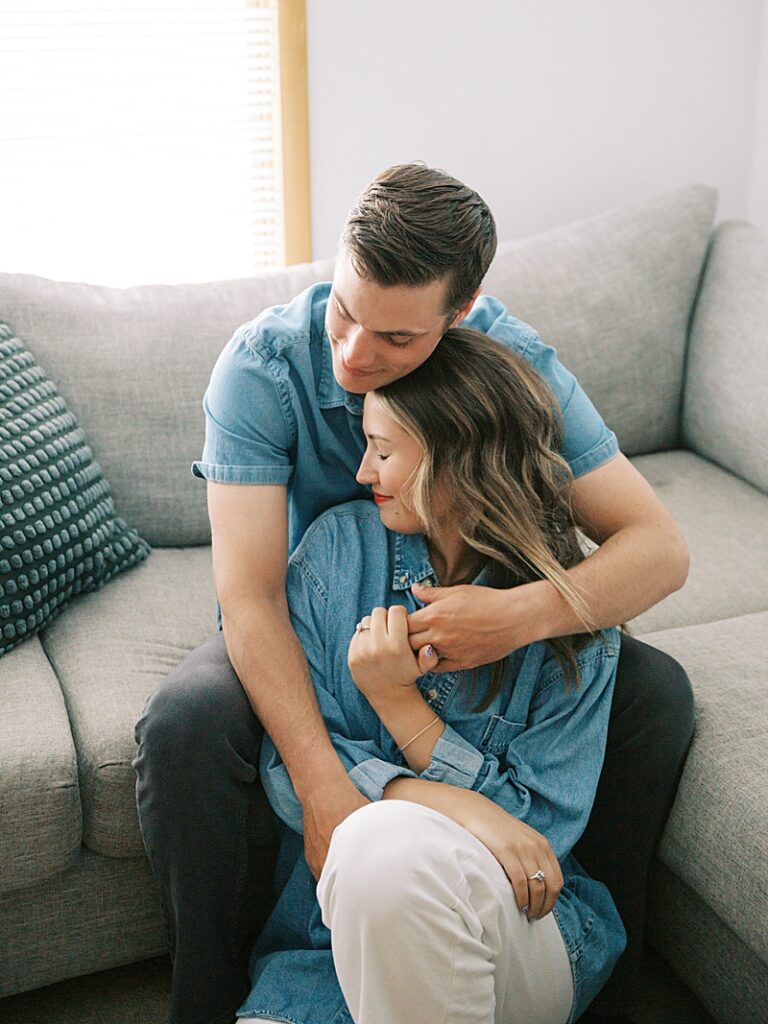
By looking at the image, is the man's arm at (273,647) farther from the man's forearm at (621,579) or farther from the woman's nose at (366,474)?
the man's forearm at (621,579)

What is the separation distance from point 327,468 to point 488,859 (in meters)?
0.57

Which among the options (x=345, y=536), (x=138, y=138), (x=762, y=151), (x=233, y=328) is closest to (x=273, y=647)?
(x=345, y=536)

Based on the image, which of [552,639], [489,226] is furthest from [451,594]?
[489,226]

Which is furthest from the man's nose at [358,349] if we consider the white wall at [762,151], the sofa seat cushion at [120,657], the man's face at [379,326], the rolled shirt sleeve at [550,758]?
the white wall at [762,151]

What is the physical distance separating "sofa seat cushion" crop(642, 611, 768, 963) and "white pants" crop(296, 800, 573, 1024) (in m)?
0.28

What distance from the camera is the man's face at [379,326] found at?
128cm

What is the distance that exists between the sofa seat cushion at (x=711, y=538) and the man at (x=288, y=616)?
246mm

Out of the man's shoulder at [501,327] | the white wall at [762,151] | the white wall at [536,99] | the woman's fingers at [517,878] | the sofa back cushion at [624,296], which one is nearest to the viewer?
the woman's fingers at [517,878]

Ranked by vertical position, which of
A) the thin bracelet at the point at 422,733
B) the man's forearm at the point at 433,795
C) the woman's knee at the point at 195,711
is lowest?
the man's forearm at the point at 433,795

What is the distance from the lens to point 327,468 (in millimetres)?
1536

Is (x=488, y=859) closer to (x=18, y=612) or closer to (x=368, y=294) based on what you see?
(x=368, y=294)

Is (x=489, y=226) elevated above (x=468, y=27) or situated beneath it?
situated beneath

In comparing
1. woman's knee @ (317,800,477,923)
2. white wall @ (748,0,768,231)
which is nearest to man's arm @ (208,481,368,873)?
woman's knee @ (317,800,477,923)

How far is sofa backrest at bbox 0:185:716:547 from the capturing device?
1923 mm
